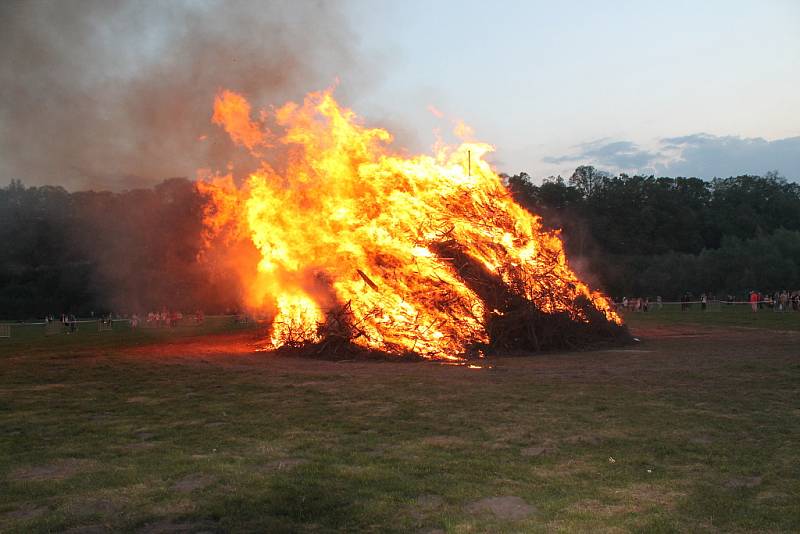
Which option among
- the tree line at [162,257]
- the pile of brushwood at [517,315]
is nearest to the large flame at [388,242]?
the pile of brushwood at [517,315]

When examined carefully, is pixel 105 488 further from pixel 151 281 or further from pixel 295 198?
pixel 151 281

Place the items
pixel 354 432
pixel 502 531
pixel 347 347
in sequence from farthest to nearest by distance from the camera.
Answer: pixel 347 347 < pixel 354 432 < pixel 502 531

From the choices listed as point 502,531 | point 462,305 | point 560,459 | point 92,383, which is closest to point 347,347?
point 462,305

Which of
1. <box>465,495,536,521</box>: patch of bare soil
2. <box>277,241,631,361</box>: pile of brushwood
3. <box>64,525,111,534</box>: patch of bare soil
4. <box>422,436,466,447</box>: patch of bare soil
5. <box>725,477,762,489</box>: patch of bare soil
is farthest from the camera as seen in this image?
<box>277,241,631,361</box>: pile of brushwood

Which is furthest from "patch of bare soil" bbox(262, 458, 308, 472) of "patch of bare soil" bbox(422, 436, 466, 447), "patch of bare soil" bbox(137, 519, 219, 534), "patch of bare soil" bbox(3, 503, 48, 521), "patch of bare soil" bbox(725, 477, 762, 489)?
"patch of bare soil" bbox(725, 477, 762, 489)

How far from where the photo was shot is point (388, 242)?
20281mm

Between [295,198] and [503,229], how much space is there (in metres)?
6.93

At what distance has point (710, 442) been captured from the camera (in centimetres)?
790

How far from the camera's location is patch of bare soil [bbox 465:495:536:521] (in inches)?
219

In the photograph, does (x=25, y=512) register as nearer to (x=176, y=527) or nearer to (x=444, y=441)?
(x=176, y=527)

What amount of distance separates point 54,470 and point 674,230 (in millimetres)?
98560

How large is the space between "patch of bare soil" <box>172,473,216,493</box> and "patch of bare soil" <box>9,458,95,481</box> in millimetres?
1235

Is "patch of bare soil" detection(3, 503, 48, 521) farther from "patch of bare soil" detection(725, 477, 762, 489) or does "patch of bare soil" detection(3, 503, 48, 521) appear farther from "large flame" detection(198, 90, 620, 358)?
"large flame" detection(198, 90, 620, 358)

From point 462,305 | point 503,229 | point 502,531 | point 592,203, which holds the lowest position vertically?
point 502,531
